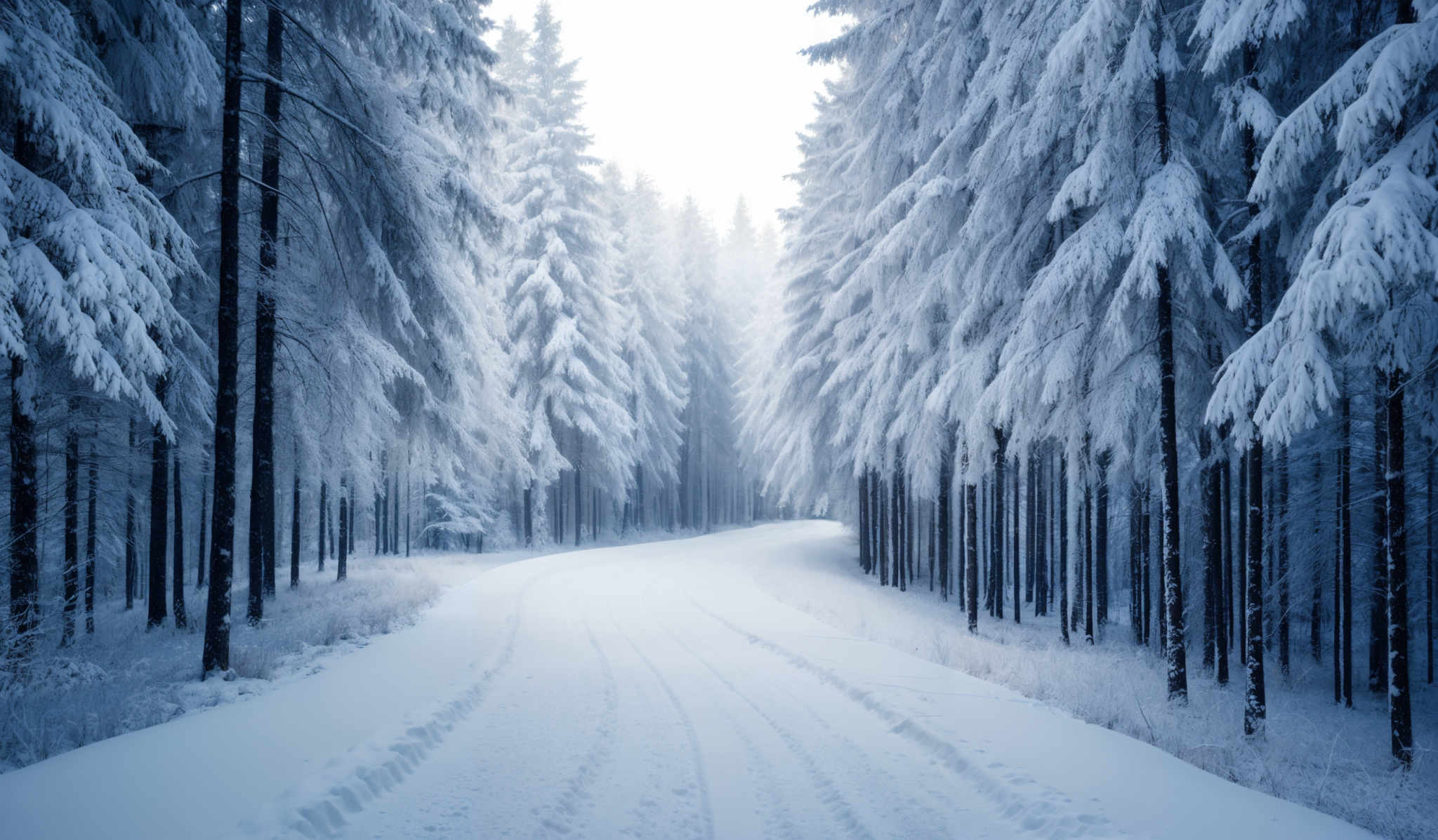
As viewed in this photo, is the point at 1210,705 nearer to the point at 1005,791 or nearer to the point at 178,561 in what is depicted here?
the point at 1005,791

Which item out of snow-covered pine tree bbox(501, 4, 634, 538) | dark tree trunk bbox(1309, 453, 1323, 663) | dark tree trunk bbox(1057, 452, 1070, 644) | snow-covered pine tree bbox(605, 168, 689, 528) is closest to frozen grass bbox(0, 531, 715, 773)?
snow-covered pine tree bbox(501, 4, 634, 538)

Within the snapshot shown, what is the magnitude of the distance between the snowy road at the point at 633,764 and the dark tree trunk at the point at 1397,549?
3775 mm

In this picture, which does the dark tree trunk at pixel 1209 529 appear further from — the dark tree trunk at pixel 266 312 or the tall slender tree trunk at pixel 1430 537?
the dark tree trunk at pixel 266 312

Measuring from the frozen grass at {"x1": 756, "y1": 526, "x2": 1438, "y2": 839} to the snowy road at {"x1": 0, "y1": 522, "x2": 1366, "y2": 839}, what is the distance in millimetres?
1062

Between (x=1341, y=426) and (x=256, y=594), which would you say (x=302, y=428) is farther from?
(x=1341, y=426)

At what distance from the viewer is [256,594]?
11.3m

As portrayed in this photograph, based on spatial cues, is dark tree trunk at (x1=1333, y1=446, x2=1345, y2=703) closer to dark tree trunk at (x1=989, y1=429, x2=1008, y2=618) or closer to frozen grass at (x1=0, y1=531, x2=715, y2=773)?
dark tree trunk at (x1=989, y1=429, x2=1008, y2=618)

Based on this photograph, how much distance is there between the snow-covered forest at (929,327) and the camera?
629cm

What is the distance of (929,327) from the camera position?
1440 centimetres

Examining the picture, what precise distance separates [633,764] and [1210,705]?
9283 millimetres

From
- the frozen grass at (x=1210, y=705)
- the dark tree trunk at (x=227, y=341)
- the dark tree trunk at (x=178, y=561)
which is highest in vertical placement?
the dark tree trunk at (x=227, y=341)

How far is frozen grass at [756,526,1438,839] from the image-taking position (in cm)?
602

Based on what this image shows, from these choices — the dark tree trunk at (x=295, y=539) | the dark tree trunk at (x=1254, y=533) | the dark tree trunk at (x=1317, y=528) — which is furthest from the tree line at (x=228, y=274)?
the dark tree trunk at (x=1317, y=528)

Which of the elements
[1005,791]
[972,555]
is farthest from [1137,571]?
[1005,791]
